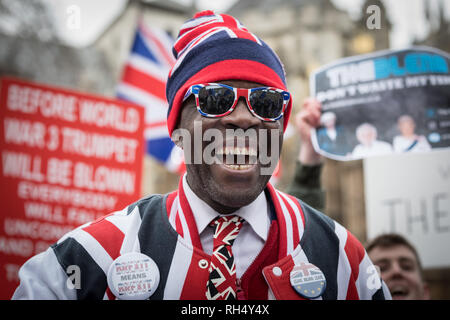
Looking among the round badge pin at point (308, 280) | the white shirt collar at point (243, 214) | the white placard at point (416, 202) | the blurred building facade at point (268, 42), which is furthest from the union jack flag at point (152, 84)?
the round badge pin at point (308, 280)

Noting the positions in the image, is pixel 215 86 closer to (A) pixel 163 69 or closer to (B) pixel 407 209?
(B) pixel 407 209

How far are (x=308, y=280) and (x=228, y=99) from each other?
0.74 meters

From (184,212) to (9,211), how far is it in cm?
291

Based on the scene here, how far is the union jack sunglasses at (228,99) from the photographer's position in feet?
6.27

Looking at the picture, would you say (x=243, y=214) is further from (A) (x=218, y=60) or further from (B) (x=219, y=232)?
(A) (x=218, y=60)

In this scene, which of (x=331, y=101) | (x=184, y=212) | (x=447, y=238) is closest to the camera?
(x=184, y=212)

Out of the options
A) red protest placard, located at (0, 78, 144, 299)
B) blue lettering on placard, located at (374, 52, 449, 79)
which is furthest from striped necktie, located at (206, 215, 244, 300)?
red protest placard, located at (0, 78, 144, 299)

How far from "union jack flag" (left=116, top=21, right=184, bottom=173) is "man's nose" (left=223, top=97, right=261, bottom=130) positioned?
3.87 m

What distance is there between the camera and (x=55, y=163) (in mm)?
4598

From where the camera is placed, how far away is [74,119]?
4852mm

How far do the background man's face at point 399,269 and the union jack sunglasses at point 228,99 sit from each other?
211 cm

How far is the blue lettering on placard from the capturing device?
327cm

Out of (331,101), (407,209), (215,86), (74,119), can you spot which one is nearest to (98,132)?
(74,119)

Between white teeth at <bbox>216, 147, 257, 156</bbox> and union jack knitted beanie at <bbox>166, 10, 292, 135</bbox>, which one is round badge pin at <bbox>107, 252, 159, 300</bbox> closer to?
white teeth at <bbox>216, 147, 257, 156</bbox>
